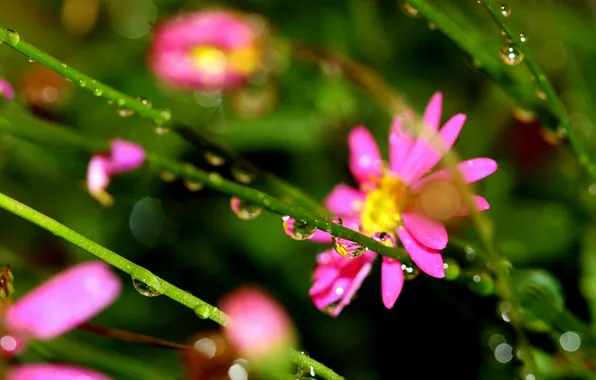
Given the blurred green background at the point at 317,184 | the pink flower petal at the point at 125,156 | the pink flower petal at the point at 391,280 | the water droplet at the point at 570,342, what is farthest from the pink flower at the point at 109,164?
the water droplet at the point at 570,342

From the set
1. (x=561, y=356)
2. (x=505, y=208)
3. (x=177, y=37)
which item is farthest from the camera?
(x=177, y=37)

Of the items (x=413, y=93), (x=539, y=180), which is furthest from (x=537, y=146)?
(x=413, y=93)

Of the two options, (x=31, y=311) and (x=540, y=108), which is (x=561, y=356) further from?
(x=31, y=311)

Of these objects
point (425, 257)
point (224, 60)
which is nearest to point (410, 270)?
point (425, 257)

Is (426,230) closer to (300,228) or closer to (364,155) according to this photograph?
(300,228)

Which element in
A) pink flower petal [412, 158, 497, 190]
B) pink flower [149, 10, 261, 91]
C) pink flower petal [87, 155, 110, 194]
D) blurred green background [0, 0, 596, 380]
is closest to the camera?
pink flower petal [412, 158, 497, 190]

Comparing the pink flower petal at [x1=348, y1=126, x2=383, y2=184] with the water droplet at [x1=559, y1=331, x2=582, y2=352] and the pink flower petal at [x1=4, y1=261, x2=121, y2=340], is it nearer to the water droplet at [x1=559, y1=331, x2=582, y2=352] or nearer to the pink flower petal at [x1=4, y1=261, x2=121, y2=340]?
the water droplet at [x1=559, y1=331, x2=582, y2=352]

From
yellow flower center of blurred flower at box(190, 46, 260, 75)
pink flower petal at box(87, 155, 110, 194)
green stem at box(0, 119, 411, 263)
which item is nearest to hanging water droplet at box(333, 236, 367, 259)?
green stem at box(0, 119, 411, 263)
